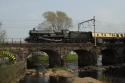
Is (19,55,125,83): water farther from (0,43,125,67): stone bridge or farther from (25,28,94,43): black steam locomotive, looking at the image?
(25,28,94,43): black steam locomotive

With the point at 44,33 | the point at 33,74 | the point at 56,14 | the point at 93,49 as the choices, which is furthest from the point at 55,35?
the point at 56,14

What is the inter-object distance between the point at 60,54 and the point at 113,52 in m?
21.8

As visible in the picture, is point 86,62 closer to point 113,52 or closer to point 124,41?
point 113,52

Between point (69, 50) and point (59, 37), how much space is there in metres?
4.42

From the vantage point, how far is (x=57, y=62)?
7662 centimetres

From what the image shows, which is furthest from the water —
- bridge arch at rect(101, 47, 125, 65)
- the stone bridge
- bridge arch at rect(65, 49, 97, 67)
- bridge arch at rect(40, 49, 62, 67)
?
bridge arch at rect(101, 47, 125, 65)

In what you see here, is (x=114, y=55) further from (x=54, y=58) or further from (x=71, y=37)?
(x=54, y=58)

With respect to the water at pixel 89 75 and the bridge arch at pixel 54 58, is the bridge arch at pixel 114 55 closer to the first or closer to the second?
the water at pixel 89 75

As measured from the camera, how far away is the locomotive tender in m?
76.9

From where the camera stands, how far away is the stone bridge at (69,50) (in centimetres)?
6856

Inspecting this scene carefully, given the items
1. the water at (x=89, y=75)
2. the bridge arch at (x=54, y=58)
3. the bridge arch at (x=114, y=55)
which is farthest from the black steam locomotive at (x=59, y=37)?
the water at (x=89, y=75)

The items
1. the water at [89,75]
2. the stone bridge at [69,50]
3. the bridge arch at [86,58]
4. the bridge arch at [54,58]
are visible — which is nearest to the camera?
the water at [89,75]

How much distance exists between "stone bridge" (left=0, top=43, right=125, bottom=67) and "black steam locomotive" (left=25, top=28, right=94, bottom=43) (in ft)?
9.15

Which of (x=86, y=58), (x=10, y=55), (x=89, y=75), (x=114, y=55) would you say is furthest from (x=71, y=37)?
(x=10, y=55)
